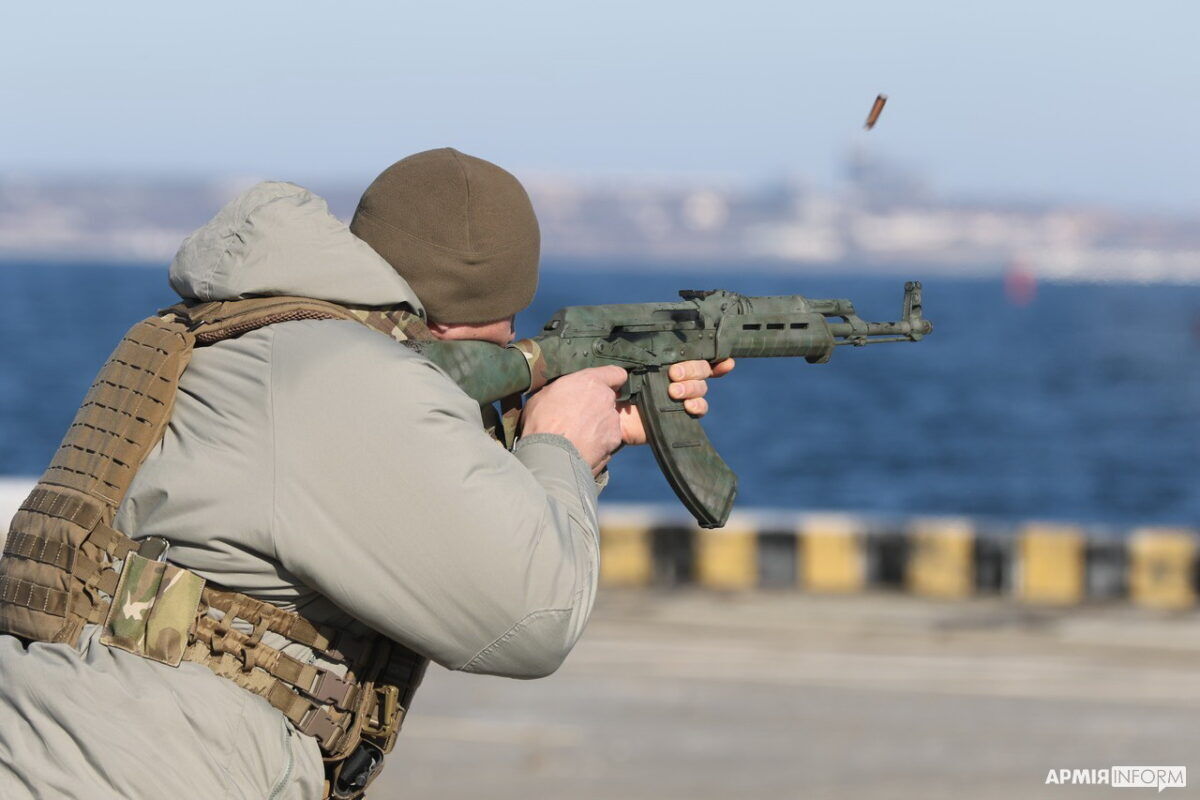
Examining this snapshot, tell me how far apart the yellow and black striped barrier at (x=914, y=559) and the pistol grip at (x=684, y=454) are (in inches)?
408

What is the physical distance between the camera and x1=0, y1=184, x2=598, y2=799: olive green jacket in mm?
2889

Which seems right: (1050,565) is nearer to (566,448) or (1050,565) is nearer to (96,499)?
(566,448)

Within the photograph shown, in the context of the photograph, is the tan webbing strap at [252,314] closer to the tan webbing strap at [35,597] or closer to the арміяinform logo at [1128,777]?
the tan webbing strap at [35,597]


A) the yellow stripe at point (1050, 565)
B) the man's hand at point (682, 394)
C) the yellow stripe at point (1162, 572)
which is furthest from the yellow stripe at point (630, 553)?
the man's hand at point (682, 394)

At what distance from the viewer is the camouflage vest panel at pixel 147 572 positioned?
3.01 metres

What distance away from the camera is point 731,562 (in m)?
15.2

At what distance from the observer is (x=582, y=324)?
13.4 ft

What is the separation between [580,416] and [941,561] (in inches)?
460

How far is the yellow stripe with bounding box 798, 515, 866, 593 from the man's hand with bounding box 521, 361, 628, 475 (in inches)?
447

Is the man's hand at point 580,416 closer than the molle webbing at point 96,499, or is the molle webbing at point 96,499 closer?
the molle webbing at point 96,499

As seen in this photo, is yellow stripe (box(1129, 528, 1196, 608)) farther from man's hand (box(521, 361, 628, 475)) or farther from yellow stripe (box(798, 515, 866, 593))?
man's hand (box(521, 361, 628, 475))

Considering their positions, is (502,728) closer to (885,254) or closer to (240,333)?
(240,333)

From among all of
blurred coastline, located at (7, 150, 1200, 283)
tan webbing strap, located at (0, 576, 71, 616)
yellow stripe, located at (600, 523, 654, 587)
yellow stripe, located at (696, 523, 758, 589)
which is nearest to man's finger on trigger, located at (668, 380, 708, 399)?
tan webbing strap, located at (0, 576, 71, 616)

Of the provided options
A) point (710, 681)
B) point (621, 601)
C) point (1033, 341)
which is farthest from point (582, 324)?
point (1033, 341)
